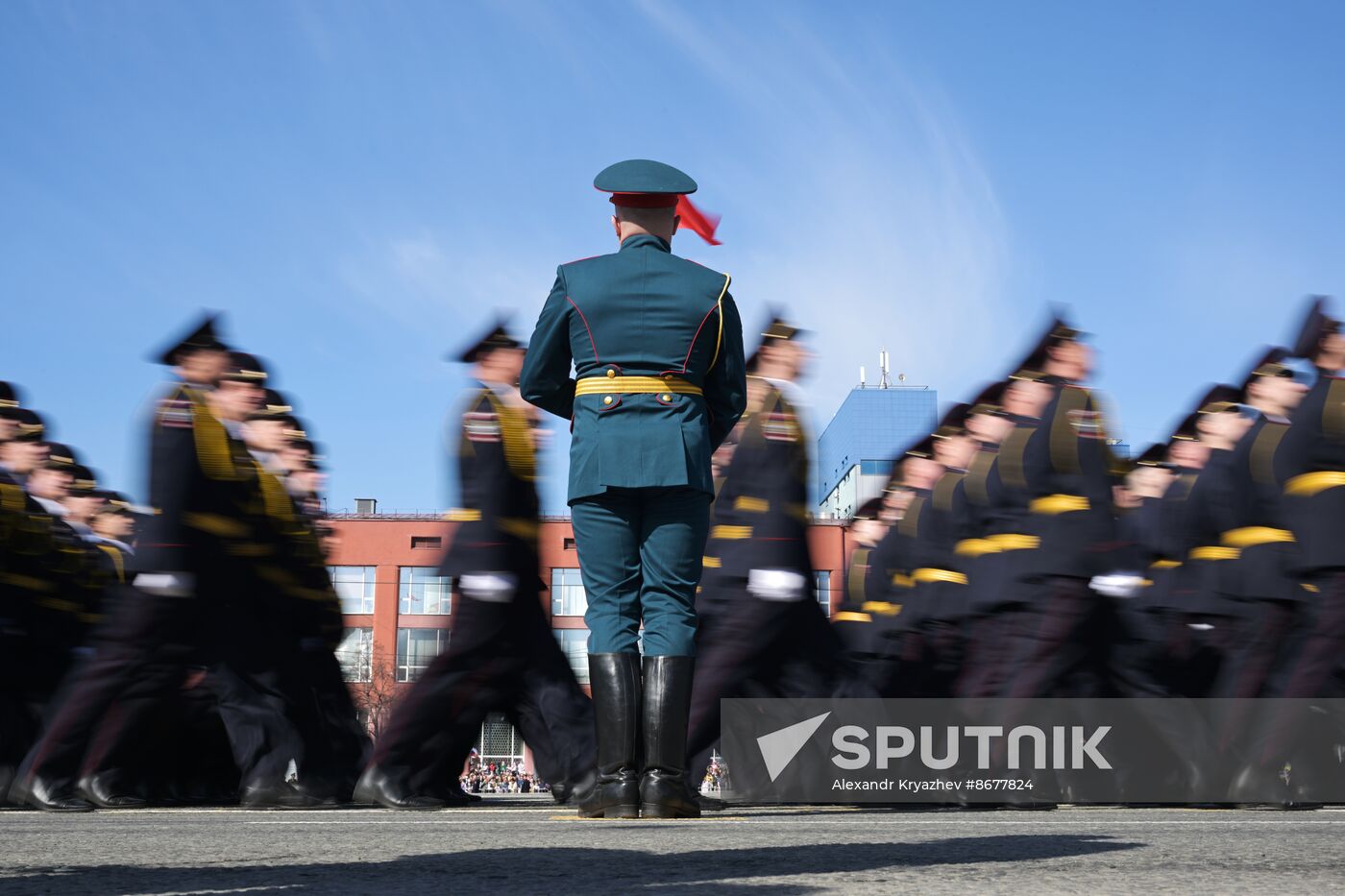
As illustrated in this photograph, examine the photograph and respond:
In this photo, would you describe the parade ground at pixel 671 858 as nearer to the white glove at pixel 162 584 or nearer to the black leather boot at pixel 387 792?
the black leather boot at pixel 387 792

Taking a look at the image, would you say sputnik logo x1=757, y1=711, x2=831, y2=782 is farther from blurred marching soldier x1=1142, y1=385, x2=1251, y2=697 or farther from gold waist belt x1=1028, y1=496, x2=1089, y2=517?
blurred marching soldier x1=1142, y1=385, x2=1251, y2=697

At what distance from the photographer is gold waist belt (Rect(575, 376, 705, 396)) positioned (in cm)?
388

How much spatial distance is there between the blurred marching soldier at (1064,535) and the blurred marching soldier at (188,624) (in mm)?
3314

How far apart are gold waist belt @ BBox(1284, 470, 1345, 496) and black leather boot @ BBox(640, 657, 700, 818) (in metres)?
3.89

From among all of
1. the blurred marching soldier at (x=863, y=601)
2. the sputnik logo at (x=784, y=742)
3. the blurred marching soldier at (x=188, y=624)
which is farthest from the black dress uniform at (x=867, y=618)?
the blurred marching soldier at (x=188, y=624)

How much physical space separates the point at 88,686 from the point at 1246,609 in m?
4.93

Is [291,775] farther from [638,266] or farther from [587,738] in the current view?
[638,266]

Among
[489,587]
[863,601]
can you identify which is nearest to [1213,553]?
[863,601]

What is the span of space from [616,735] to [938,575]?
17.4ft

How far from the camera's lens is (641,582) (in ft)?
13.0

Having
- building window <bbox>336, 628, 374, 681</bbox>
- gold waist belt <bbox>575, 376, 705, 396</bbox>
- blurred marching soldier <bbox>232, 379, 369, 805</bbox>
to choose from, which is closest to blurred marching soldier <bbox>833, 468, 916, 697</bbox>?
blurred marching soldier <bbox>232, 379, 369, 805</bbox>

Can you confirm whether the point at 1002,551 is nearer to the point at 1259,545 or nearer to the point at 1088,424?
the point at 1088,424

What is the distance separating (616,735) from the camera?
382cm

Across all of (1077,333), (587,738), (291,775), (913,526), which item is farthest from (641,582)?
(913,526)
